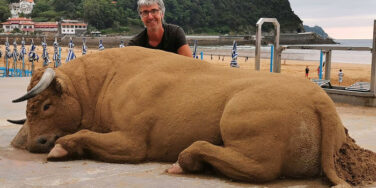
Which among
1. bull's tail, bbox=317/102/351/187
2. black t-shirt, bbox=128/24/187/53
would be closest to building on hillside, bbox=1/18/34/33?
black t-shirt, bbox=128/24/187/53

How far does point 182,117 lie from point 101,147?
922 millimetres

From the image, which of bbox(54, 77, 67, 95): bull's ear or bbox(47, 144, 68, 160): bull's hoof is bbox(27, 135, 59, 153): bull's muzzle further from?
bbox(54, 77, 67, 95): bull's ear

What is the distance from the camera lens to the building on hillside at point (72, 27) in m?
105

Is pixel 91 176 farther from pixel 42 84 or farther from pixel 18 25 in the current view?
pixel 18 25

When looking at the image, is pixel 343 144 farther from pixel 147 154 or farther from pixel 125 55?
pixel 125 55

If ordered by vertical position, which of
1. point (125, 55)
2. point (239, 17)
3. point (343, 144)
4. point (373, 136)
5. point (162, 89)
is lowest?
point (373, 136)

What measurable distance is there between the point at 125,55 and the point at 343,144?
2.64 metres

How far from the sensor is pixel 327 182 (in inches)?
157

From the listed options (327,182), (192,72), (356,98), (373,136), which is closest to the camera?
(327,182)

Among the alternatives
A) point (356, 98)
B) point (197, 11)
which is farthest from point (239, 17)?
point (356, 98)

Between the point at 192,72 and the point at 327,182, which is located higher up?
the point at 192,72

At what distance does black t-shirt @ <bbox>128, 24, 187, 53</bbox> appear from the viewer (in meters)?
6.09

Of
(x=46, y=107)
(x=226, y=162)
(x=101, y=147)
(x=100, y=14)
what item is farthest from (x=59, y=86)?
(x=100, y=14)

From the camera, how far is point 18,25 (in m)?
108
